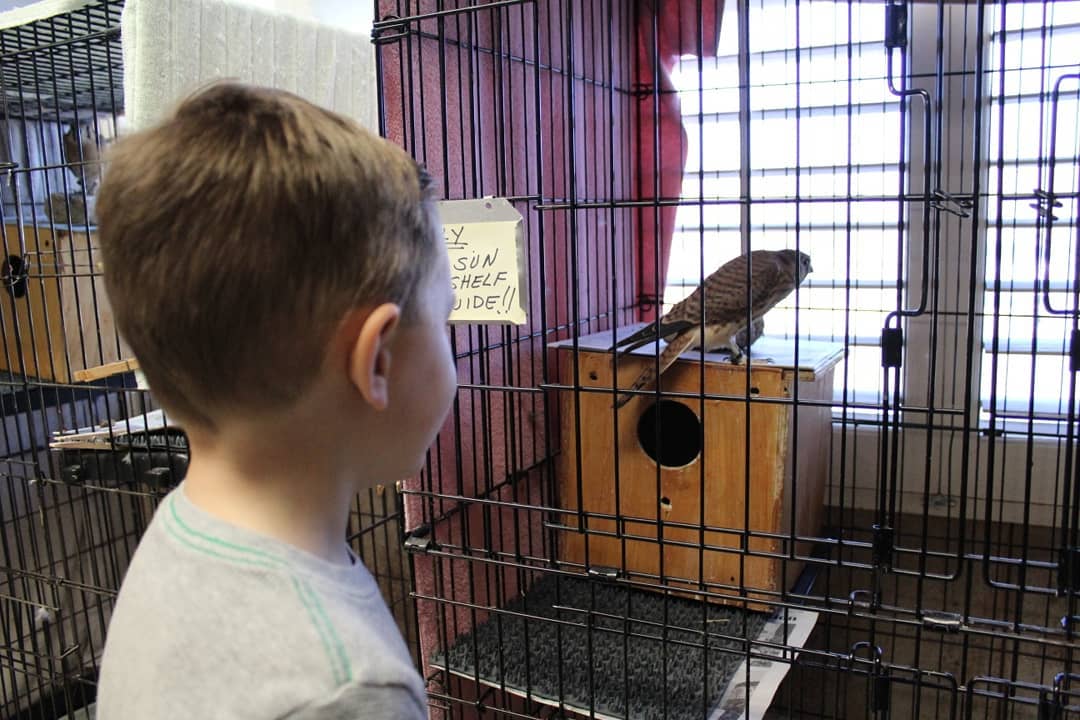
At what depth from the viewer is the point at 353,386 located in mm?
487

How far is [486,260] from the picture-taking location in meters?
0.99

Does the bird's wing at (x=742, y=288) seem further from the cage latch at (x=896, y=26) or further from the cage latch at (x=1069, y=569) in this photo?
the cage latch at (x=1069, y=569)

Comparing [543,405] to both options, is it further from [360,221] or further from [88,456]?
[360,221]

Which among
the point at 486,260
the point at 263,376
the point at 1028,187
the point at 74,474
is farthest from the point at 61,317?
the point at 1028,187

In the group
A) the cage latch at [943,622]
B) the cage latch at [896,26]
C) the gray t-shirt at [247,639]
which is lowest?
the cage latch at [943,622]

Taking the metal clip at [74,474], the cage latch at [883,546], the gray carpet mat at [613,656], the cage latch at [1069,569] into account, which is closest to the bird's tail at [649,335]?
the gray carpet mat at [613,656]

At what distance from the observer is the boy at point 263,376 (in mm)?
442

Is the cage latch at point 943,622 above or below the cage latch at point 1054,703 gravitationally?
above

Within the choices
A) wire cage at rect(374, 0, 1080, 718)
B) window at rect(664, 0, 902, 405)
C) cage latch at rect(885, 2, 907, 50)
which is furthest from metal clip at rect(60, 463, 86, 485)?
cage latch at rect(885, 2, 907, 50)

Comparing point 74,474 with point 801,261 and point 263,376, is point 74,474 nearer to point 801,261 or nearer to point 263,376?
point 263,376

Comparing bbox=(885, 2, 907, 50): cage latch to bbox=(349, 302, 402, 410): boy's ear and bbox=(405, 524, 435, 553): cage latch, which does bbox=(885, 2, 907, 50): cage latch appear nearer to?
bbox=(349, 302, 402, 410): boy's ear

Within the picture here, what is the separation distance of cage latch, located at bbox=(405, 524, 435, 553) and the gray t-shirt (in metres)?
0.67

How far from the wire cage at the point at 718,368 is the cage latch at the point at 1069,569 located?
120 mm

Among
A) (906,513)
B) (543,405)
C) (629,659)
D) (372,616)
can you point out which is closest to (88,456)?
(543,405)
